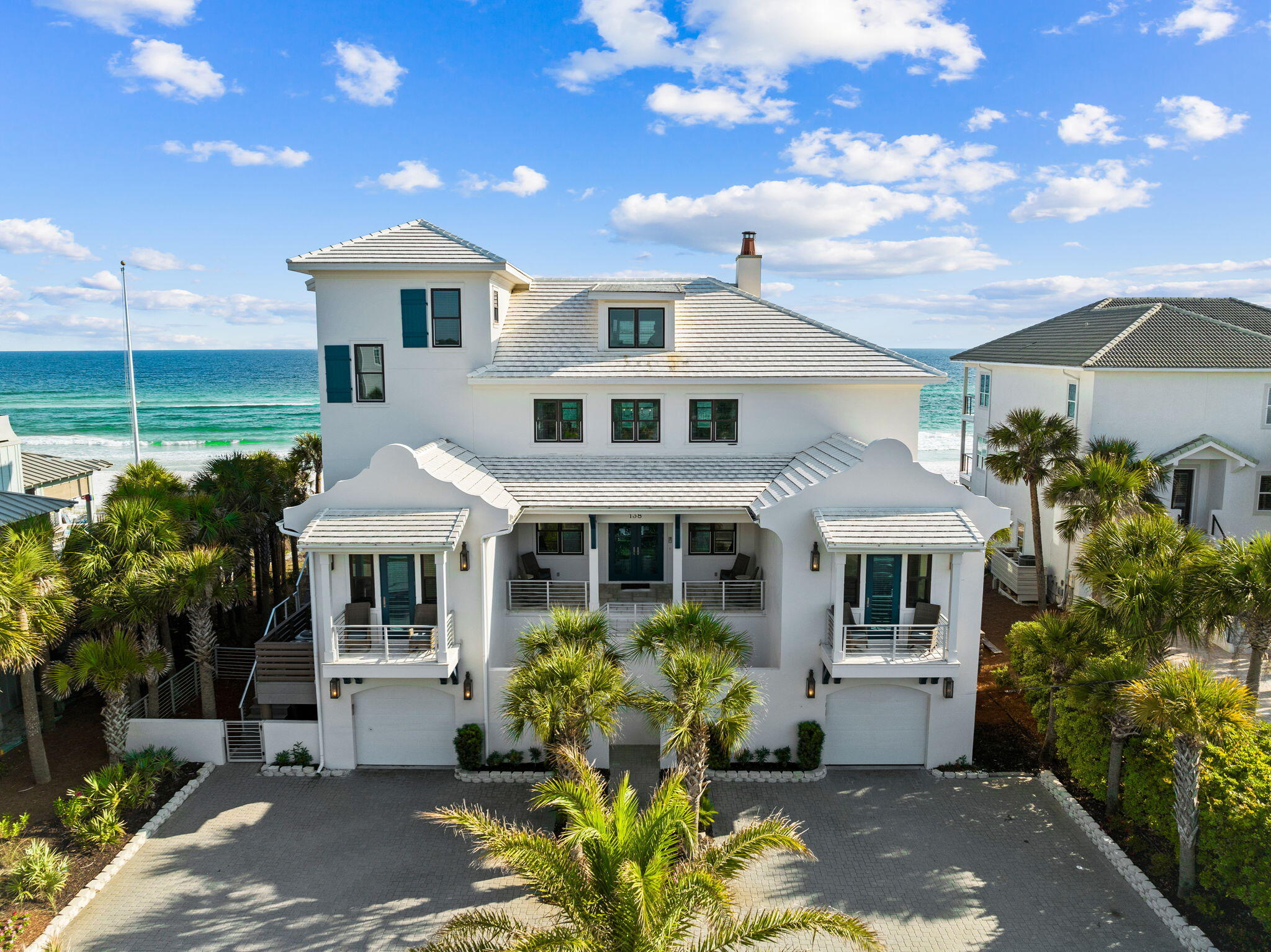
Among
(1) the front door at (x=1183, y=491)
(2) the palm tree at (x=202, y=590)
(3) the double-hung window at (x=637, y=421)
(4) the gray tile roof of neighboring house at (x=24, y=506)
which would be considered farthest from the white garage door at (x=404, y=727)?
(1) the front door at (x=1183, y=491)

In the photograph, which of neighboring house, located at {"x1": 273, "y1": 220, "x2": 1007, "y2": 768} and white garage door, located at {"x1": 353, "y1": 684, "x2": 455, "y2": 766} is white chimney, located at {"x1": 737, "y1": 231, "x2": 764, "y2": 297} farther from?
white garage door, located at {"x1": 353, "y1": 684, "x2": 455, "y2": 766}

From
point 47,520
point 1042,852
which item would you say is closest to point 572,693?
point 1042,852

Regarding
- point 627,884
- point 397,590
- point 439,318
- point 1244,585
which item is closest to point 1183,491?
point 1244,585

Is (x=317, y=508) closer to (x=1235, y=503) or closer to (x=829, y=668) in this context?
(x=829, y=668)

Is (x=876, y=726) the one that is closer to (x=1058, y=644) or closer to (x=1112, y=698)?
(x=1058, y=644)

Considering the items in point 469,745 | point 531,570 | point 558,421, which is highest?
point 558,421

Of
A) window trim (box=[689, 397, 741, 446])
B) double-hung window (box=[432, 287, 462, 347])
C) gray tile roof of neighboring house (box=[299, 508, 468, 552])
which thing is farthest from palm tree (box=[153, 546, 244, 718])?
window trim (box=[689, 397, 741, 446])
